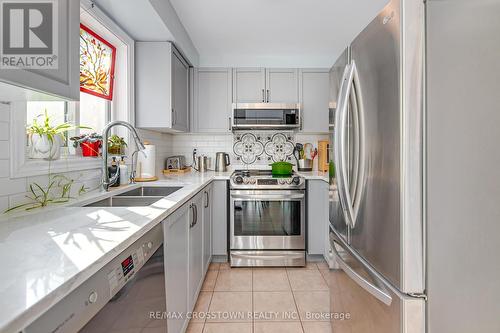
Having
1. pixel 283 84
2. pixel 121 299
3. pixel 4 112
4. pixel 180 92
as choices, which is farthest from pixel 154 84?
pixel 121 299

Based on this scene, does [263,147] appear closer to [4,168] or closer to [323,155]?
[323,155]

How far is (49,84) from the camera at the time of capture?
2.96 feet

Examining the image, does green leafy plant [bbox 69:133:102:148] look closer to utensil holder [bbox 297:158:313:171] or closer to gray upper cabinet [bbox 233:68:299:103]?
gray upper cabinet [bbox 233:68:299:103]

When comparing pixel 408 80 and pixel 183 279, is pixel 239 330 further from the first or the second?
pixel 408 80

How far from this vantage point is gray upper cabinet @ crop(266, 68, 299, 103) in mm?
3182

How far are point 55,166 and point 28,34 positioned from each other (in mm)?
792

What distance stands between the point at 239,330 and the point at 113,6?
2366 millimetres

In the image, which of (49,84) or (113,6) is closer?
(49,84)

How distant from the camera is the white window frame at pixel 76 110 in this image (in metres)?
1.19

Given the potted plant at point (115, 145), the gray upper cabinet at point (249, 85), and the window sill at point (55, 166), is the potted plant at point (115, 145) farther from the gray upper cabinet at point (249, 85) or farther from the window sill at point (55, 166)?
the gray upper cabinet at point (249, 85)

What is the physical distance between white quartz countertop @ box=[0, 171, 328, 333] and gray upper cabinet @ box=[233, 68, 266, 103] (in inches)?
87.3

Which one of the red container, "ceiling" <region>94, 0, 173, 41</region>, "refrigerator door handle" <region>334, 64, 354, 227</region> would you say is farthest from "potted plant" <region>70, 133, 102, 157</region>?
"refrigerator door handle" <region>334, 64, 354, 227</region>

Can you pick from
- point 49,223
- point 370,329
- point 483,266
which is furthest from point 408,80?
point 49,223

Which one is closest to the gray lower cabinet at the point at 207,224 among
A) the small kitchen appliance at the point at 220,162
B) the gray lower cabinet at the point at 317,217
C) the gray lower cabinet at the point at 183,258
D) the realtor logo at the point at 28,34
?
the gray lower cabinet at the point at 183,258
